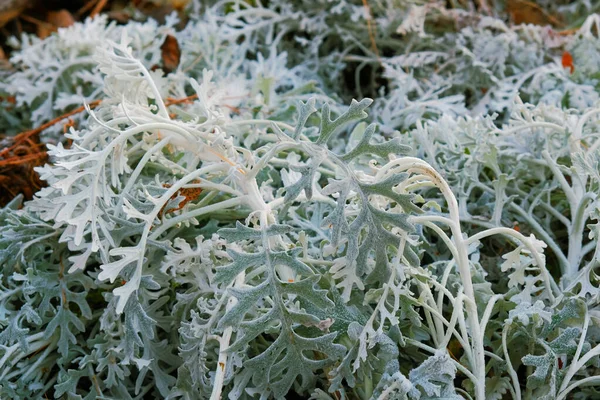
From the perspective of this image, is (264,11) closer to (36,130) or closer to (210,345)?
(36,130)

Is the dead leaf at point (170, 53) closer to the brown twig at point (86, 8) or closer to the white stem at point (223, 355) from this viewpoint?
the brown twig at point (86, 8)

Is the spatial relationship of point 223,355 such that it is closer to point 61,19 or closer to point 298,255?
point 298,255

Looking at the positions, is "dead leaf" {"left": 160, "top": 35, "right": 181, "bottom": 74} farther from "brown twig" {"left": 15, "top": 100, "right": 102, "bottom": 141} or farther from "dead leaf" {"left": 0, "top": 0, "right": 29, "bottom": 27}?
"dead leaf" {"left": 0, "top": 0, "right": 29, "bottom": 27}

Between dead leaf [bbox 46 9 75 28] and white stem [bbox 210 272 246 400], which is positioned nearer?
white stem [bbox 210 272 246 400]

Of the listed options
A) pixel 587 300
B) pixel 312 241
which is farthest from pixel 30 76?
pixel 587 300

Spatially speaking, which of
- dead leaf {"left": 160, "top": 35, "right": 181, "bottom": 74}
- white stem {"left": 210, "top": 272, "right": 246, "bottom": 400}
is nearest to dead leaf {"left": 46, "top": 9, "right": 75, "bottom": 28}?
dead leaf {"left": 160, "top": 35, "right": 181, "bottom": 74}

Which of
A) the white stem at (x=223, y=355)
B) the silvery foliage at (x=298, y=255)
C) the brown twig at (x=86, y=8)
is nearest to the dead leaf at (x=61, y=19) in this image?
the brown twig at (x=86, y=8)
